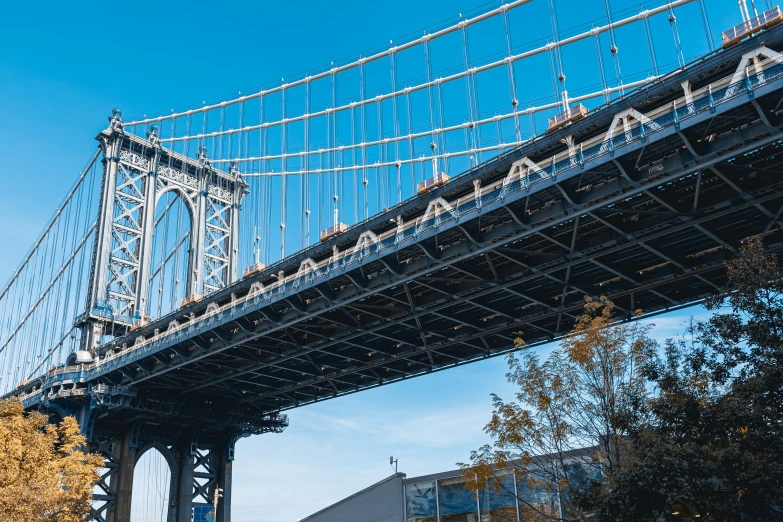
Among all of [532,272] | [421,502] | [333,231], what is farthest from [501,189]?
[421,502]

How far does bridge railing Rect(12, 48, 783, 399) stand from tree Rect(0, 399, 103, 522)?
11.8 metres

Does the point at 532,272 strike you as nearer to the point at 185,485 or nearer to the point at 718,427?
the point at 718,427

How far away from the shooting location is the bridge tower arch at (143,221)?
215ft

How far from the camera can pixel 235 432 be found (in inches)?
2746

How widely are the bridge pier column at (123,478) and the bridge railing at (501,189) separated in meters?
13.5

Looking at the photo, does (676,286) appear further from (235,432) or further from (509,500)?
(235,432)

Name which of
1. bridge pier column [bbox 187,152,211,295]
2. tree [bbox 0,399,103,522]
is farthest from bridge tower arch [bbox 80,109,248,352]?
tree [bbox 0,399,103,522]

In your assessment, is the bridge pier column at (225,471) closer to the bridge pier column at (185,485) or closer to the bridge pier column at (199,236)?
the bridge pier column at (185,485)

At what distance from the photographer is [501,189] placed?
107 ft

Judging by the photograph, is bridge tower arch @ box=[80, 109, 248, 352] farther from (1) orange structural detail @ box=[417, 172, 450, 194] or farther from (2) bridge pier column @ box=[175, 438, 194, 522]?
(1) orange structural detail @ box=[417, 172, 450, 194]

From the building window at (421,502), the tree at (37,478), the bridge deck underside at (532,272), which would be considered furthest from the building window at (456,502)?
the tree at (37,478)

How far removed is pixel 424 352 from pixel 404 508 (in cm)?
1362

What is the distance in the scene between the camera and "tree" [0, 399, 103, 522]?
3591cm

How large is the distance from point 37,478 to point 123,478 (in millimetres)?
26951
